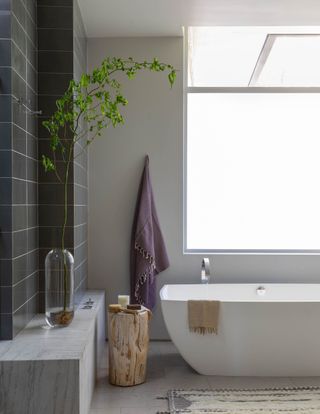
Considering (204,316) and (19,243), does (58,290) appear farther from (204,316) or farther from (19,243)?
(204,316)

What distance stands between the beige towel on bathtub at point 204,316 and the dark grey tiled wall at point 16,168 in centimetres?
109

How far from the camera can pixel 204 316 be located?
376 centimetres

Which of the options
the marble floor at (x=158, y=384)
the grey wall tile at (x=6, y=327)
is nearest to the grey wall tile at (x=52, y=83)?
the grey wall tile at (x=6, y=327)

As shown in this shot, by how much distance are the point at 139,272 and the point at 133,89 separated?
1617mm

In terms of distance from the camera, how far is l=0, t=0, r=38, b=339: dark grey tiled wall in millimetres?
3066

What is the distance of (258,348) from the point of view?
12.6 ft

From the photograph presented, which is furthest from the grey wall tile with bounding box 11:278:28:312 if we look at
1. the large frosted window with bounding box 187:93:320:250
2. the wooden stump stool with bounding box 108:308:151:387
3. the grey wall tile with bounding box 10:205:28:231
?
the large frosted window with bounding box 187:93:320:250

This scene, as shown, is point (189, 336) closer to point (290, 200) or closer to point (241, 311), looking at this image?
point (241, 311)

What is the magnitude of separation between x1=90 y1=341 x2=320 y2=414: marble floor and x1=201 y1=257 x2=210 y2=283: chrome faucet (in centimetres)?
66

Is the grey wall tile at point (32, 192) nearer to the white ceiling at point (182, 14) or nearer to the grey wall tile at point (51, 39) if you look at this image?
the grey wall tile at point (51, 39)

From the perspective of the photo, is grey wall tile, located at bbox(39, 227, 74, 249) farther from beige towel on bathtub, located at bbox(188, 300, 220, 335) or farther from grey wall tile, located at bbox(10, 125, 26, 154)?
beige towel on bathtub, located at bbox(188, 300, 220, 335)

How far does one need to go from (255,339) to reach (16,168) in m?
1.99

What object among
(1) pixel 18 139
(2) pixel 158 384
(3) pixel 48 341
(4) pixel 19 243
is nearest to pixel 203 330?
(2) pixel 158 384

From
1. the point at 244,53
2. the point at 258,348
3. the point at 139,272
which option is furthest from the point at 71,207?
the point at 244,53
